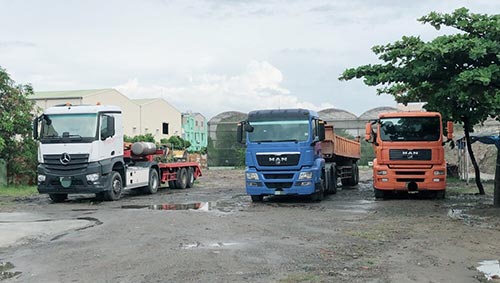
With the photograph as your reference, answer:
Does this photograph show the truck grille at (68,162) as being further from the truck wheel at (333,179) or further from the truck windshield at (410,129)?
the truck windshield at (410,129)

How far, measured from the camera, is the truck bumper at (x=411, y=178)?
1777 cm

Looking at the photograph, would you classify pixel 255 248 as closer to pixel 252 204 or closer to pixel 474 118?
pixel 252 204

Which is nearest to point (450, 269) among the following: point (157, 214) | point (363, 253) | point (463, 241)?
point (363, 253)

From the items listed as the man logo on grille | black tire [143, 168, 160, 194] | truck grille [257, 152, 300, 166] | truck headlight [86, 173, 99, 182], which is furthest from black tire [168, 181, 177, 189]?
truck grille [257, 152, 300, 166]

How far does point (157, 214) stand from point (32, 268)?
21.9ft

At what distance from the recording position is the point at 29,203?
19625mm

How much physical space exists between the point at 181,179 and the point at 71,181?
762 cm

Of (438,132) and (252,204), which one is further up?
(438,132)

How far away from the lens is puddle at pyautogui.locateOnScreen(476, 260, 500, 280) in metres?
7.77

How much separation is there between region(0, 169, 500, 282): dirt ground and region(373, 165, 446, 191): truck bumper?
68 centimetres

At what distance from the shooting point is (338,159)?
23266mm

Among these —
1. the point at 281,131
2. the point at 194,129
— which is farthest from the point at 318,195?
the point at 194,129

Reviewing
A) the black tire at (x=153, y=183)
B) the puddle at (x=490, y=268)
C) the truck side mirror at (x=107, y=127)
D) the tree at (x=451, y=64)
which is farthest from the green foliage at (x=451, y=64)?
the black tire at (x=153, y=183)

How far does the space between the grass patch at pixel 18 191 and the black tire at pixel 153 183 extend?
481 cm
